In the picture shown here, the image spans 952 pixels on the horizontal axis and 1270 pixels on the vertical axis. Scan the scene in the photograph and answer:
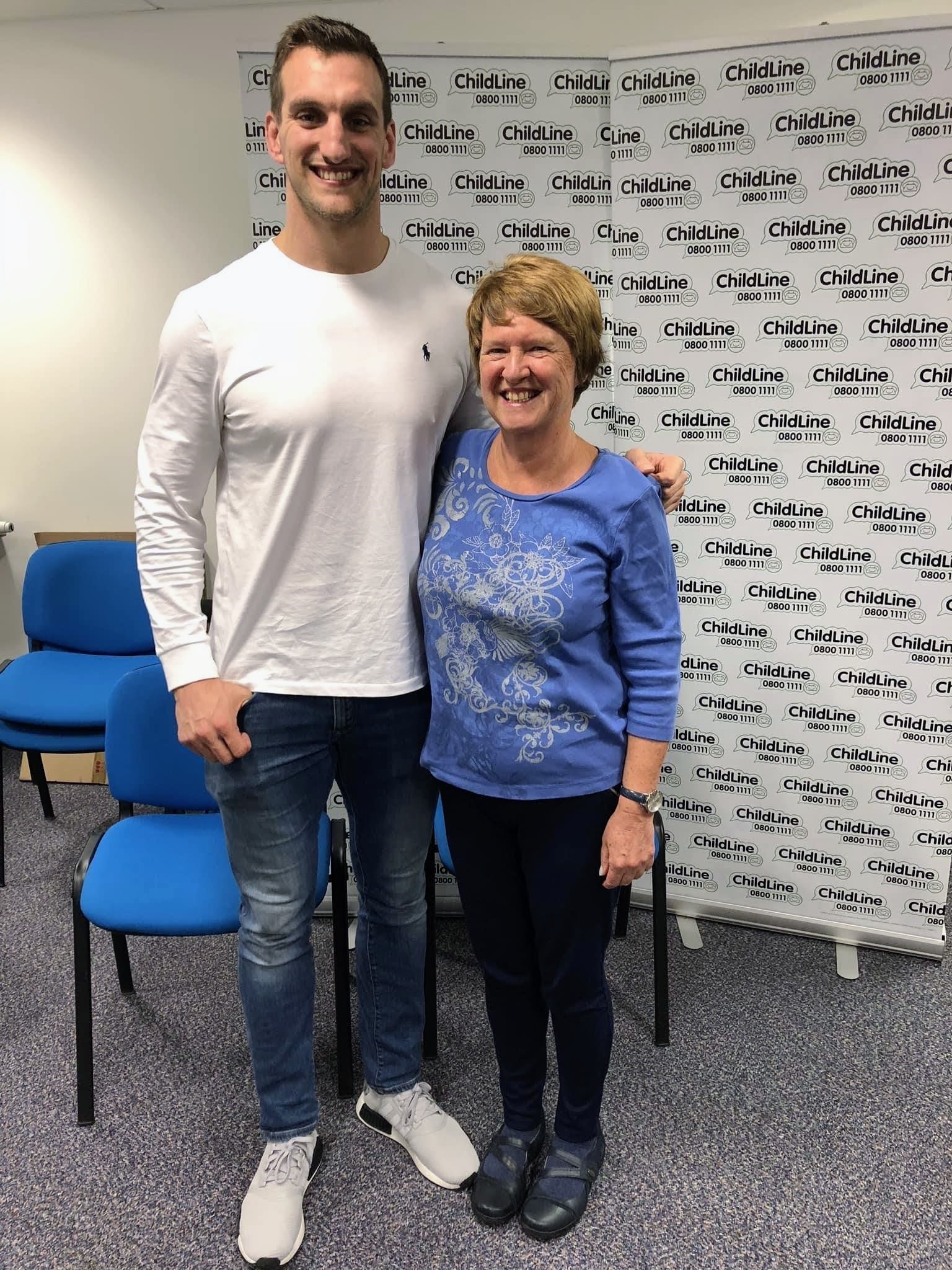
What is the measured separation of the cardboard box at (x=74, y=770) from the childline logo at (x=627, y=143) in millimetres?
2676

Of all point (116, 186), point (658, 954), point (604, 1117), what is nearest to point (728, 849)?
point (658, 954)

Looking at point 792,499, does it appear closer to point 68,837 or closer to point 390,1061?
point 390,1061

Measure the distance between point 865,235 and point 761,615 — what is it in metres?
0.89

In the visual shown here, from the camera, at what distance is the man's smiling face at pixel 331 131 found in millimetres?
1296

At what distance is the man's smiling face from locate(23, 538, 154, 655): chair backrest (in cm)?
203

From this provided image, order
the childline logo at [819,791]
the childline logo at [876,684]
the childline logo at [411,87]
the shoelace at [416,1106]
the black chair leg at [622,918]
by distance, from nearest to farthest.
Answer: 1. the shoelace at [416,1106]
2. the childline logo at [411,87]
3. the childline logo at [876,684]
4. the childline logo at [819,791]
5. the black chair leg at [622,918]

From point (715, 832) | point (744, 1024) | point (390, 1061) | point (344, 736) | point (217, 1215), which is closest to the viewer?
point (344, 736)

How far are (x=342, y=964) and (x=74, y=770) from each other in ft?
6.40

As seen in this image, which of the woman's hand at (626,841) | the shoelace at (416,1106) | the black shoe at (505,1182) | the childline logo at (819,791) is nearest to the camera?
the woman's hand at (626,841)

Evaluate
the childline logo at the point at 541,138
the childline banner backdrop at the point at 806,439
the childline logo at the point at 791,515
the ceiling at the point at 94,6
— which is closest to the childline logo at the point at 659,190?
the childline banner backdrop at the point at 806,439

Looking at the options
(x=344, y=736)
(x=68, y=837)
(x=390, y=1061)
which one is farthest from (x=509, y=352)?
(x=68, y=837)

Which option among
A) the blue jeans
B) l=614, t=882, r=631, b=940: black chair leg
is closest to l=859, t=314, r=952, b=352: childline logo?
the blue jeans

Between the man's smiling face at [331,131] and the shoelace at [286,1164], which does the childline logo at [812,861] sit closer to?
the shoelace at [286,1164]

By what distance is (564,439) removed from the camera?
1.40 m
